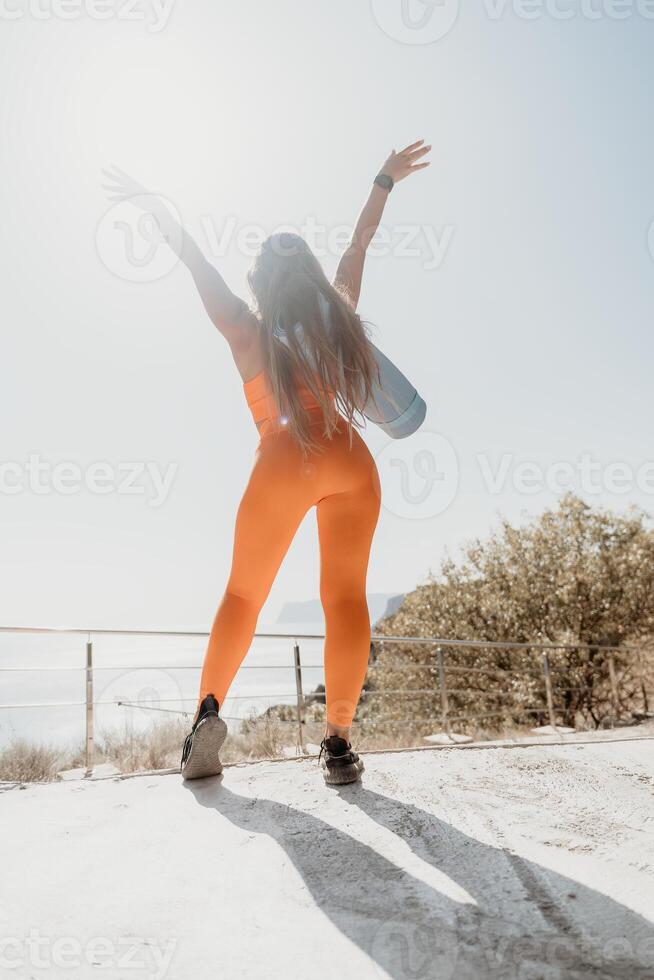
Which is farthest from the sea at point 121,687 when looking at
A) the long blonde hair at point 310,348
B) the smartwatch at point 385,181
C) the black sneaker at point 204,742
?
the smartwatch at point 385,181

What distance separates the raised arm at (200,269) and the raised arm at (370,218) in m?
0.40

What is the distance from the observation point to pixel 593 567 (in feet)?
39.4

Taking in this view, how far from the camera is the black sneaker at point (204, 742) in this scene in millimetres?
1755

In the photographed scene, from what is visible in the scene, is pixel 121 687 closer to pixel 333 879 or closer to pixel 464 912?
pixel 333 879

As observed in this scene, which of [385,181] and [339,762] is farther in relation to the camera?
[385,181]

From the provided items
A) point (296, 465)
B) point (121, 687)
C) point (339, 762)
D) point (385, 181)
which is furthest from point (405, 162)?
point (121, 687)

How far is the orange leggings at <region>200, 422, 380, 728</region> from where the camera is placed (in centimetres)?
175

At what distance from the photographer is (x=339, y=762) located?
5.81ft

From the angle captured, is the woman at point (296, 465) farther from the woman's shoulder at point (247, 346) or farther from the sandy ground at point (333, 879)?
the sandy ground at point (333, 879)

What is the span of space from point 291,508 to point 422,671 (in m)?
12.5

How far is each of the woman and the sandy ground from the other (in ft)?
0.89

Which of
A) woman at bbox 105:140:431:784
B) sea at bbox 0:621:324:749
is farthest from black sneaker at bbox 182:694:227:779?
sea at bbox 0:621:324:749

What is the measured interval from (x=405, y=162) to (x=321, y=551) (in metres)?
Result: 1.67

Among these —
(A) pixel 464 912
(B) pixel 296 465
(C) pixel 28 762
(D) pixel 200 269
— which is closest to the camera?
(A) pixel 464 912
